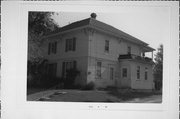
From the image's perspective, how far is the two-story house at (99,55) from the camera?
4246mm

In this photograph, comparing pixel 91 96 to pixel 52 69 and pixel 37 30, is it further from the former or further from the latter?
pixel 37 30

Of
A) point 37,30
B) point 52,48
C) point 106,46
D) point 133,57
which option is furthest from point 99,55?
point 37,30

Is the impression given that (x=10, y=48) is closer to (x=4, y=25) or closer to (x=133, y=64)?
(x=4, y=25)

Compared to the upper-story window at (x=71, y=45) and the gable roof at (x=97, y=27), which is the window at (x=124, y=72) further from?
the upper-story window at (x=71, y=45)

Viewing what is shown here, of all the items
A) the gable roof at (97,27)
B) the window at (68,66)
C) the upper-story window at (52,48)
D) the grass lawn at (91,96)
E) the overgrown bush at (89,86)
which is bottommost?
the grass lawn at (91,96)

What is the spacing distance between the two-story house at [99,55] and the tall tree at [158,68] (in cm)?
9

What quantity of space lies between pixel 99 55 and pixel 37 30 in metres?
1.14

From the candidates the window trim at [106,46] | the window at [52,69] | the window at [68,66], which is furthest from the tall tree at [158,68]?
the window at [52,69]

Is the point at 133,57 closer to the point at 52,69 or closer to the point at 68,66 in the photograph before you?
the point at 68,66

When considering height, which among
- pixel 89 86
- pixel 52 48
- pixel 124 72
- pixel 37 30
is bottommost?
pixel 89 86

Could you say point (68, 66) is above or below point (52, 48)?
below

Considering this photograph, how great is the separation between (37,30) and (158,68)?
7.10ft

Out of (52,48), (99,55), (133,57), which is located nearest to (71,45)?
(52,48)

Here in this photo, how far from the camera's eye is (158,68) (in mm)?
4320
